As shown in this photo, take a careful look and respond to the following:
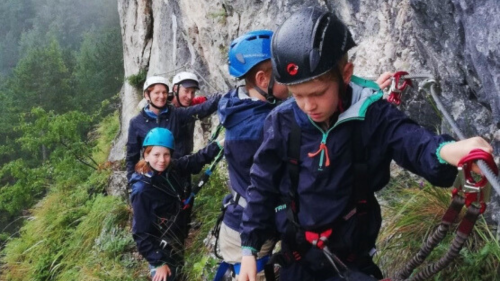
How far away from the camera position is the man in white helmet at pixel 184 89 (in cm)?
714

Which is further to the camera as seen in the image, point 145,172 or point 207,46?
point 207,46

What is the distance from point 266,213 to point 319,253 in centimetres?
36

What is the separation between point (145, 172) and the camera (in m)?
5.27

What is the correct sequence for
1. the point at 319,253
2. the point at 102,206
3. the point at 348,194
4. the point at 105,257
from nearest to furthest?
the point at 348,194 < the point at 319,253 < the point at 105,257 < the point at 102,206

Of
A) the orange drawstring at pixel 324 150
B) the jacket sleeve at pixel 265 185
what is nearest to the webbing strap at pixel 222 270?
the jacket sleeve at pixel 265 185

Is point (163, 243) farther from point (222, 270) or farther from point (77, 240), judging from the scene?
point (77, 240)

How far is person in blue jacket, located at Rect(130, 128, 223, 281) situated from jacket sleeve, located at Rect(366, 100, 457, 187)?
9.39 feet

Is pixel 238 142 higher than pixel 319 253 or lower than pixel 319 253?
higher

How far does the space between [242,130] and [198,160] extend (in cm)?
200

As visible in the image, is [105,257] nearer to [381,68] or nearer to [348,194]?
[381,68]

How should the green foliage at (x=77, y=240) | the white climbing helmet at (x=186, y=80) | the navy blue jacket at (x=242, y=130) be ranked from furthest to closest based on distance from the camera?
the green foliage at (x=77, y=240)
the white climbing helmet at (x=186, y=80)
the navy blue jacket at (x=242, y=130)

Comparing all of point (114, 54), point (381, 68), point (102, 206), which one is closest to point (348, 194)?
point (381, 68)

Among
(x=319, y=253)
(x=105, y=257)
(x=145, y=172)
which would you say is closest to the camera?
(x=319, y=253)

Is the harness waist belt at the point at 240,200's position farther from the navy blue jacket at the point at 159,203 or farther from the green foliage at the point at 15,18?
the green foliage at the point at 15,18
